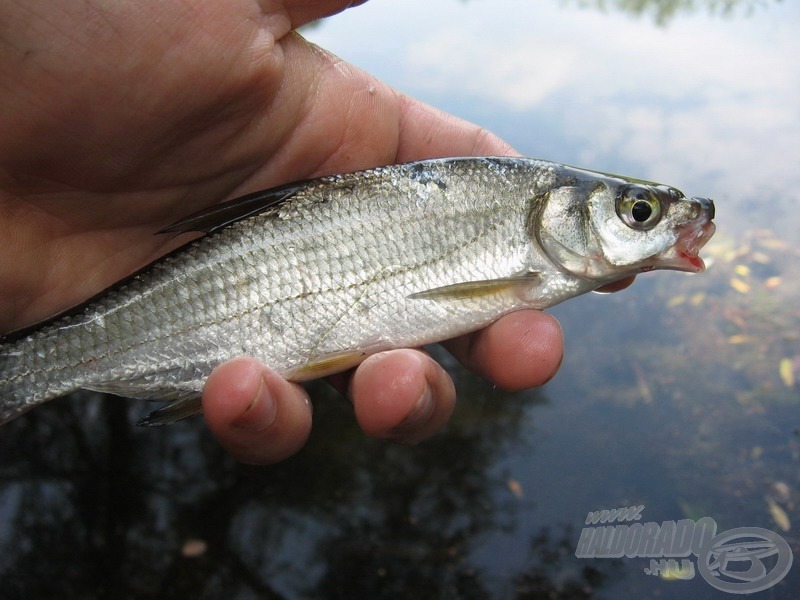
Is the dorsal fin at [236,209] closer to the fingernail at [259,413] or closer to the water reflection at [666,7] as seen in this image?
the fingernail at [259,413]

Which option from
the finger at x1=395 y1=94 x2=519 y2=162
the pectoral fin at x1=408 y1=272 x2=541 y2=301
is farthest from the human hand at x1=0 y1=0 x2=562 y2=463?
the finger at x1=395 y1=94 x2=519 y2=162

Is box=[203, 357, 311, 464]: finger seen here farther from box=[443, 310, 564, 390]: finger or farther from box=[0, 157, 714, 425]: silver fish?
box=[443, 310, 564, 390]: finger

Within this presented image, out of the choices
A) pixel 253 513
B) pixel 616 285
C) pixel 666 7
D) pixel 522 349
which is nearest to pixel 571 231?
pixel 522 349

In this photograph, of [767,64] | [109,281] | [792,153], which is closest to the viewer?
[109,281]

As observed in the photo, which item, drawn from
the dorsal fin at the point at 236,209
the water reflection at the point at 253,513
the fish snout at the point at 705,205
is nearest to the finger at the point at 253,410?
the dorsal fin at the point at 236,209

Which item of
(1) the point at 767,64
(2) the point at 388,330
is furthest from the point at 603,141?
(2) the point at 388,330

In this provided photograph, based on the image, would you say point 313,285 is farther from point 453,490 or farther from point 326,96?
point 453,490

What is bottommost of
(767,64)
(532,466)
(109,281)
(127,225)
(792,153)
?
(532,466)

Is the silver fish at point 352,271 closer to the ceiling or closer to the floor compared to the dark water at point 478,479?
closer to the ceiling
